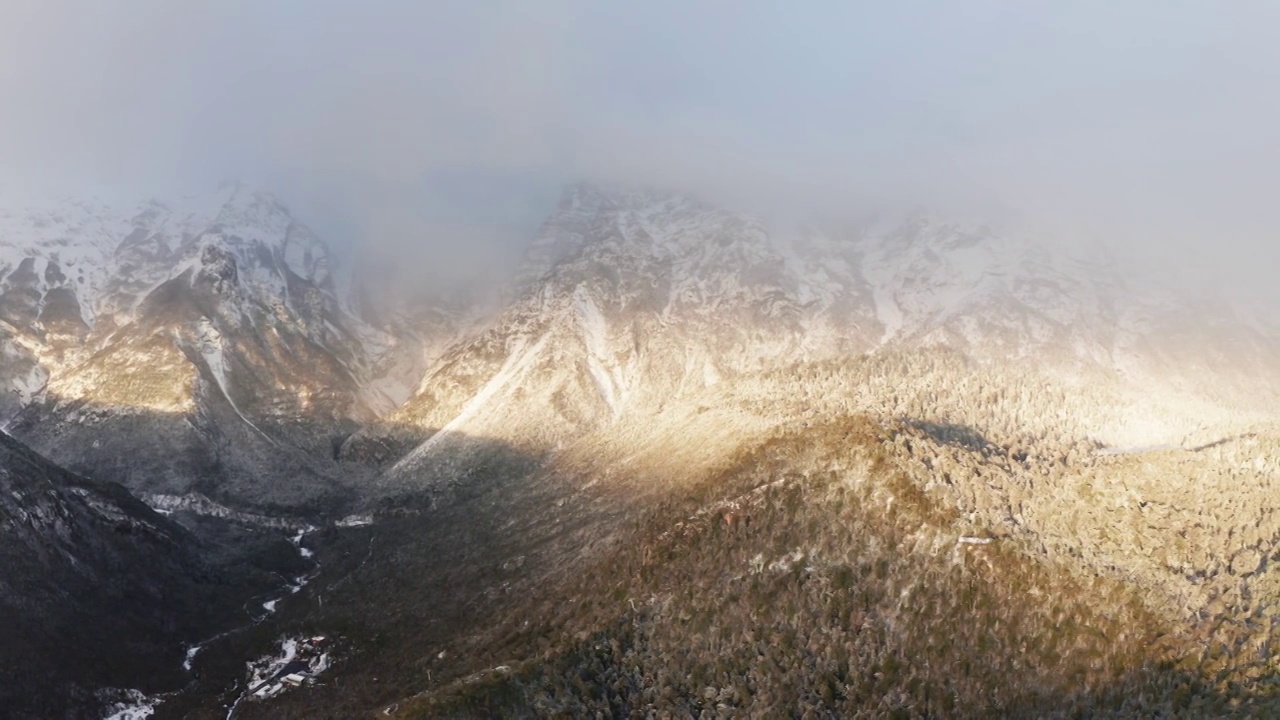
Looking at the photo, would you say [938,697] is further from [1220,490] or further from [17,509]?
[17,509]

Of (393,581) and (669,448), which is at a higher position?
(669,448)

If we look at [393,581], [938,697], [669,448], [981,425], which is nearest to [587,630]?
[938,697]

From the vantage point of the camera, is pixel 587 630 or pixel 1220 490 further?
pixel 587 630

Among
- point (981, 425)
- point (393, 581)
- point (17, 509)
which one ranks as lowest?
point (393, 581)

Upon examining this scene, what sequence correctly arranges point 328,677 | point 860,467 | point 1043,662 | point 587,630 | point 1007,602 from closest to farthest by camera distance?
1. point 1043,662
2. point 1007,602
3. point 587,630
4. point 860,467
5. point 328,677

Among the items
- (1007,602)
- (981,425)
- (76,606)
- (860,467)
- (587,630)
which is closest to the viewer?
(1007,602)

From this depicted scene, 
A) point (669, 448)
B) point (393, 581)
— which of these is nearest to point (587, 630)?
point (669, 448)

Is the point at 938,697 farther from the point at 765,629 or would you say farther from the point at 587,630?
the point at 587,630
